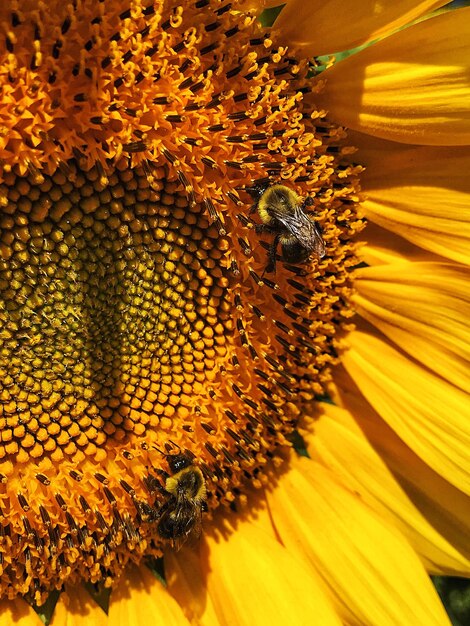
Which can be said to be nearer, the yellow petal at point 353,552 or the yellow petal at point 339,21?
the yellow petal at point 339,21

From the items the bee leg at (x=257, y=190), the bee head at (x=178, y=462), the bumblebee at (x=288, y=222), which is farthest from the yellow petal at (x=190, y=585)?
the bee leg at (x=257, y=190)

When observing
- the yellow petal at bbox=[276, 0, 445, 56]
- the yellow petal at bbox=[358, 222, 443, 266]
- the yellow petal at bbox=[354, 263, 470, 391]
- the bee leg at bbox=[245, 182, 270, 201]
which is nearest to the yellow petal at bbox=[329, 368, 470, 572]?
the yellow petal at bbox=[354, 263, 470, 391]

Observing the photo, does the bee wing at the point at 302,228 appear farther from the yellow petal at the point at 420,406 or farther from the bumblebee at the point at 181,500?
the bumblebee at the point at 181,500

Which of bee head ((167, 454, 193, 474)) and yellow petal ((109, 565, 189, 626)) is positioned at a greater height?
bee head ((167, 454, 193, 474))

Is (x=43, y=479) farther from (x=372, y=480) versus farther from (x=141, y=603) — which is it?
(x=372, y=480)

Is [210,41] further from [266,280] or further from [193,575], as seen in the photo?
[193,575]

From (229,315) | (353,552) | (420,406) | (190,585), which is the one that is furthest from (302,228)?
(190,585)

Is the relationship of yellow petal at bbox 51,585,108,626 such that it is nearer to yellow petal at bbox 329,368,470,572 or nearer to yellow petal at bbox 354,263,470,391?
yellow petal at bbox 329,368,470,572
